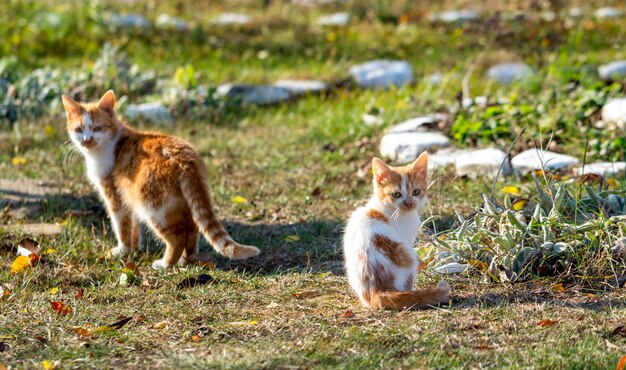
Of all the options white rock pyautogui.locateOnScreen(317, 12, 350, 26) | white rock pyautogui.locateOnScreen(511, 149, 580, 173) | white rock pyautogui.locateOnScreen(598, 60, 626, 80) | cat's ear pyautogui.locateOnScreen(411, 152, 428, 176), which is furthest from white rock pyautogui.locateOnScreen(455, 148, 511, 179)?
white rock pyautogui.locateOnScreen(317, 12, 350, 26)

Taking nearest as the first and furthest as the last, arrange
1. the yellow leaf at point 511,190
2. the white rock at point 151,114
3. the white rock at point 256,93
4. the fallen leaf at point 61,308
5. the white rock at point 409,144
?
the fallen leaf at point 61,308, the yellow leaf at point 511,190, the white rock at point 409,144, the white rock at point 151,114, the white rock at point 256,93

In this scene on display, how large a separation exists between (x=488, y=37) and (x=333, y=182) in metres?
5.23

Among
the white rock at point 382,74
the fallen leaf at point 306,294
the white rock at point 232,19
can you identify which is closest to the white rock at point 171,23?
the white rock at point 232,19

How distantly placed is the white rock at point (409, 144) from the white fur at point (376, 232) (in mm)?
2662

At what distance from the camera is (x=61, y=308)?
4.39m

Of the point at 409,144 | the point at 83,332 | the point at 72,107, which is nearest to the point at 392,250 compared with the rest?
the point at 83,332

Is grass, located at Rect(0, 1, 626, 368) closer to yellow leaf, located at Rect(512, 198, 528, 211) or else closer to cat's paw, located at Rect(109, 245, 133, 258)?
cat's paw, located at Rect(109, 245, 133, 258)

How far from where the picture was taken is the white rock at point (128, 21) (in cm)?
1158

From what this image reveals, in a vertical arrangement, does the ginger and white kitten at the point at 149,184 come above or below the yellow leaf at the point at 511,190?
above

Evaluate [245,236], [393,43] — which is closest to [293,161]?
[245,236]

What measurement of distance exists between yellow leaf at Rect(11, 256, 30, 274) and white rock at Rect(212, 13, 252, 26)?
7.43 meters

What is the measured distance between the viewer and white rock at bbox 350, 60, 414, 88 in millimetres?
9820

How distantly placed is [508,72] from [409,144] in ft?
10.2

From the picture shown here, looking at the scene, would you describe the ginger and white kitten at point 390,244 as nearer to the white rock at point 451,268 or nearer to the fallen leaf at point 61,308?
the white rock at point 451,268
